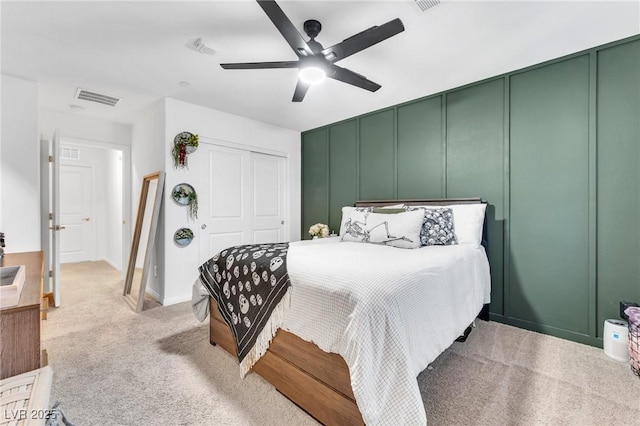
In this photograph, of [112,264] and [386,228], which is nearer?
[386,228]

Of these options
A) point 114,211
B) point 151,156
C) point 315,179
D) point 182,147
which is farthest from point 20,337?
point 114,211

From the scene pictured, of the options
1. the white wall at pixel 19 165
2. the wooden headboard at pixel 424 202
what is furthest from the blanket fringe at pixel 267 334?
the white wall at pixel 19 165

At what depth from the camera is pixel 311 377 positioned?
153 centimetres

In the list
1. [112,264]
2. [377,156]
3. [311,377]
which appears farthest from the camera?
[112,264]

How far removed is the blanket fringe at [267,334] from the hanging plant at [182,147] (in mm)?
2566

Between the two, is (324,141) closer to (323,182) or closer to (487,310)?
(323,182)

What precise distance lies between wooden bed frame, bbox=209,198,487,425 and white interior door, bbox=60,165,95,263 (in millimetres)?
6330

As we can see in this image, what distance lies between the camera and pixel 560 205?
100.0 inches

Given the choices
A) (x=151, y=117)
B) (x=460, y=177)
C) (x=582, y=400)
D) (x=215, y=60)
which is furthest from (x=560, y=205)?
(x=151, y=117)

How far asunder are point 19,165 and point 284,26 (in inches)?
124

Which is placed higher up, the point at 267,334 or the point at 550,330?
the point at 267,334

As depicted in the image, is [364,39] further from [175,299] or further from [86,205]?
[86,205]

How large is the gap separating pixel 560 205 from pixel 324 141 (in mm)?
3114

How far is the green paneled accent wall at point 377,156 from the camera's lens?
375cm
